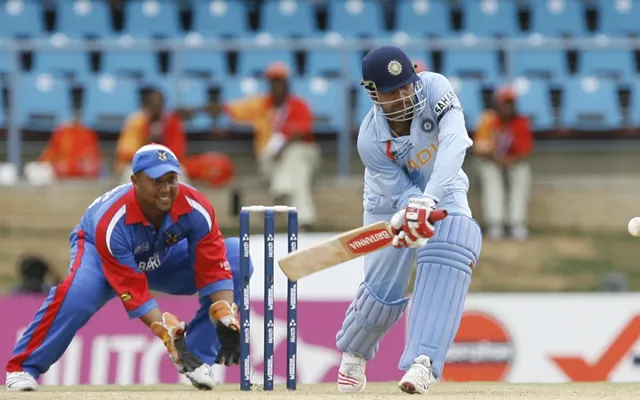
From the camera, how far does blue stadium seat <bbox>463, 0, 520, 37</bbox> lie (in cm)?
1441

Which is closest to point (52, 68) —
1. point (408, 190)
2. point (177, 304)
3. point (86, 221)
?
point (177, 304)

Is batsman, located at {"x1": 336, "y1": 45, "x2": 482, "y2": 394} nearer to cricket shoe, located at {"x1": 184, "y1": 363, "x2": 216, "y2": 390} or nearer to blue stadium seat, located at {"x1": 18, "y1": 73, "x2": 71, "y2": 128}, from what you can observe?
cricket shoe, located at {"x1": 184, "y1": 363, "x2": 216, "y2": 390}

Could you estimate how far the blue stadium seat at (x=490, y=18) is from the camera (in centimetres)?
1441

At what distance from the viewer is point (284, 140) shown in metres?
12.3

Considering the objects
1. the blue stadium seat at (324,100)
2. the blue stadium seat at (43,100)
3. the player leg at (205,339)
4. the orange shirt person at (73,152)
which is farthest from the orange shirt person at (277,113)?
the player leg at (205,339)

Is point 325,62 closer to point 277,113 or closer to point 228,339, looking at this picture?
point 277,113

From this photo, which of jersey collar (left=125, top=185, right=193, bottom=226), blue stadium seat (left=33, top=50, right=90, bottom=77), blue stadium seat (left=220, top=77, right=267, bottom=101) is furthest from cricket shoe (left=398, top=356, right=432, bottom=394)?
blue stadium seat (left=33, top=50, right=90, bottom=77)

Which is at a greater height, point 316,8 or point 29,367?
point 316,8

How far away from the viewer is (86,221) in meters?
7.75

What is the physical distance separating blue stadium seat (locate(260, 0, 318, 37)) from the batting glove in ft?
27.0

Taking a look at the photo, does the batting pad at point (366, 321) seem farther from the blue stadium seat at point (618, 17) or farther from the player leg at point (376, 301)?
the blue stadium seat at point (618, 17)

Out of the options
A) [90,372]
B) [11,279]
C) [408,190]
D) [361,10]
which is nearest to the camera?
[408,190]

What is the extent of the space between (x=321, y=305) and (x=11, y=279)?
358cm

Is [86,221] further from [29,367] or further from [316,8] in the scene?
[316,8]
